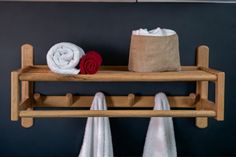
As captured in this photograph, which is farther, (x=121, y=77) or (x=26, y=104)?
(x=26, y=104)

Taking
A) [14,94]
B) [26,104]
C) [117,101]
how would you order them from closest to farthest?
[14,94]
[26,104]
[117,101]

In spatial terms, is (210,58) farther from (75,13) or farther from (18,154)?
(18,154)

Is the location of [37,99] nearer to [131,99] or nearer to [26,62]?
→ [26,62]

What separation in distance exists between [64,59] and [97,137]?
303 millimetres

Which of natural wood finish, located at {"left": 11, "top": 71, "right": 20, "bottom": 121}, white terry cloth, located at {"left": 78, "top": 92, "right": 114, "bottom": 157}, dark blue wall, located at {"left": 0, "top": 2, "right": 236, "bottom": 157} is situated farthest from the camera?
dark blue wall, located at {"left": 0, "top": 2, "right": 236, "bottom": 157}

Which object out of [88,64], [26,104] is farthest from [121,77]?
[26,104]

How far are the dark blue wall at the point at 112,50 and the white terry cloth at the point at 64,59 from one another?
0.22 meters

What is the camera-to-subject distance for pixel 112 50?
135cm

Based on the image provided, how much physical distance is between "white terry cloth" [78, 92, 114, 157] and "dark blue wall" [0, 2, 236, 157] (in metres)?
0.11

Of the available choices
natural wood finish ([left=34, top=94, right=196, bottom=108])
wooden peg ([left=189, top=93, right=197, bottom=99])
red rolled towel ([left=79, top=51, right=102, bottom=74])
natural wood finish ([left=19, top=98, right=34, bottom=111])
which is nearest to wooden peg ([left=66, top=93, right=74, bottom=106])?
natural wood finish ([left=34, top=94, right=196, bottom=108])

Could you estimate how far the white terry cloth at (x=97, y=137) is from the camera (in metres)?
1.23

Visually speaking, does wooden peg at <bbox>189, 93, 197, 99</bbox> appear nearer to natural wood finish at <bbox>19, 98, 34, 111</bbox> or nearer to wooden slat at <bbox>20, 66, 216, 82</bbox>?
wooden slat at <bbox>20, 66, 216, 82</bbox>

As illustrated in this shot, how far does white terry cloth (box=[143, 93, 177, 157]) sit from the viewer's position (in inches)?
48.5

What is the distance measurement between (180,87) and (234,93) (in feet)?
0.68
